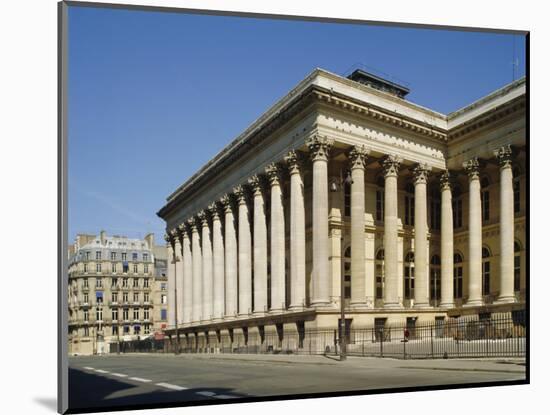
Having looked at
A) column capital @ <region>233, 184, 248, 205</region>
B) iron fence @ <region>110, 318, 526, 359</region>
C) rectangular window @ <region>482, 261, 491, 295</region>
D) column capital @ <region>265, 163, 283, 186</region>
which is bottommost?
iron fence @ <region>110, 318, 526, 359</region>

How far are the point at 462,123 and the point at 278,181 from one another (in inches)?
351

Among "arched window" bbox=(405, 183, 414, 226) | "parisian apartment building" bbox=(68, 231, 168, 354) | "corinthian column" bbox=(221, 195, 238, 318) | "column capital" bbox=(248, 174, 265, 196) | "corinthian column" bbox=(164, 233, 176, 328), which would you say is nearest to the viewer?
"parisian apartment building" bbox=(68, 231, 168, 354)

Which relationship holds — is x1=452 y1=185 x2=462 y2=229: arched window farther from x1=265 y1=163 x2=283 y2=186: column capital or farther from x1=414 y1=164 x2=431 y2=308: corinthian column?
x1=265 y1=163 x2=283 y2=186: column capital

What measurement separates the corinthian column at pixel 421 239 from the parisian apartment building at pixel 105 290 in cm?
1231

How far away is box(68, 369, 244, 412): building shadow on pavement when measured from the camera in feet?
39.0

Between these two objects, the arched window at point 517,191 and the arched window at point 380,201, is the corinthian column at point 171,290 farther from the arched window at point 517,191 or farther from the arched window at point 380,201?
the arched window at point 517,191

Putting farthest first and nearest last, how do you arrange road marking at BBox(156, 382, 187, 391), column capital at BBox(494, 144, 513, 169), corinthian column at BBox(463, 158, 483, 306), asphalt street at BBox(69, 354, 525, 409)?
corinthian column at BBox(463, 158, 483, 306) < column capital at BBox(494, 144, 513, 169) < road marking at BBox(156, 382, 187, 391) < asphalt street at BBox(69, 354, 525, 409)

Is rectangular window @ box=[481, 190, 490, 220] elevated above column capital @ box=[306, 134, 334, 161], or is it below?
below

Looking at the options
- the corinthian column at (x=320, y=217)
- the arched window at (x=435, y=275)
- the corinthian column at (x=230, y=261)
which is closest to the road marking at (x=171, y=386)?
the corinthian column at (x=320, y=217)

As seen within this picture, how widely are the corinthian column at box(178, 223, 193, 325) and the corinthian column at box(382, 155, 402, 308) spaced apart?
720 inches

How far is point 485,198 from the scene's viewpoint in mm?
31422

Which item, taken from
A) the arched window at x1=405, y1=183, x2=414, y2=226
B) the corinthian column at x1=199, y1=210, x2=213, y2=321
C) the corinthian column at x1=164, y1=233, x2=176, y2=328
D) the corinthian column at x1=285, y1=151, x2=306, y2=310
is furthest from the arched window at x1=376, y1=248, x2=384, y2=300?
the corinthian column at x1=164, y1=233, x2=176, y2=328

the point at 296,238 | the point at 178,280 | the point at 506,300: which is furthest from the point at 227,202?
the point at 506,300

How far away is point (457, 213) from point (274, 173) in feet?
32.1
